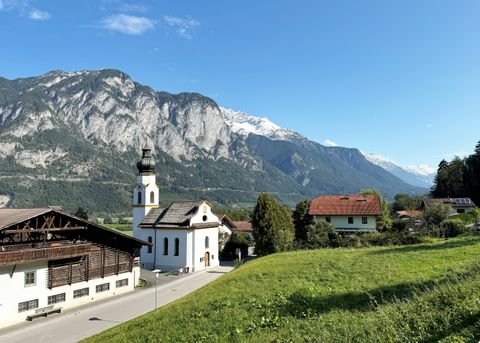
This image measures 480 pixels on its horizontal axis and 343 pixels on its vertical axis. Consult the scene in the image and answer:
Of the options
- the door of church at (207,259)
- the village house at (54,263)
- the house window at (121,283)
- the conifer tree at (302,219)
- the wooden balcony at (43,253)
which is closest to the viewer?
the wooden balcony at (43,253)

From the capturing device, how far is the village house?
2878cm

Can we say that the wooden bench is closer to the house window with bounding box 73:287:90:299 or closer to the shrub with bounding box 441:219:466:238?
the house window with bounding box 73:287:90:299

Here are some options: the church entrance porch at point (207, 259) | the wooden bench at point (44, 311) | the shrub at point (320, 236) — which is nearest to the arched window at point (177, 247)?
the church entrance porch at point (207, 259)

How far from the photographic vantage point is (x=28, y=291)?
30016 mm

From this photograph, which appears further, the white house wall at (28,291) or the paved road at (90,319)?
the white house wall at (28,291)

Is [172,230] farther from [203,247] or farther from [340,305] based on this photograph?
[340,305]

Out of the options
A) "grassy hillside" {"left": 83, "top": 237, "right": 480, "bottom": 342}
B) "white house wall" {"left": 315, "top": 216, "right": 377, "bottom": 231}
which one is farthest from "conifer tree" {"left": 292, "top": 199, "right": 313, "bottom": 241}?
"grassy hillside" {"left": 83, "top": 237, "right": 480, "bottom": 342}

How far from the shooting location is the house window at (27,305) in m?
29.3

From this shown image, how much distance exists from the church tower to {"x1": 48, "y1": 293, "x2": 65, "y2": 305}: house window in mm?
23628

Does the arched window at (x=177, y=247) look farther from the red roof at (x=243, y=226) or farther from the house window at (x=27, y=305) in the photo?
the red roof at (x=243, y=226)

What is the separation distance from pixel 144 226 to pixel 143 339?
40.7m

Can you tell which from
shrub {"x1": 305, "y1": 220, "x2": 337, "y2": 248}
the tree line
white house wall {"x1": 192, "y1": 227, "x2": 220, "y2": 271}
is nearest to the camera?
shrub {"x1": 305, "y1": 220, "x2": 337, "y2": 248}

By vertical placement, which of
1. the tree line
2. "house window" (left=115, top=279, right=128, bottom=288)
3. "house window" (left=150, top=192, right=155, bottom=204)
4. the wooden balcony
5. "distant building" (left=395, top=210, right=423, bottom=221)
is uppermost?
the tree line

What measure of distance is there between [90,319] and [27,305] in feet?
17.0
